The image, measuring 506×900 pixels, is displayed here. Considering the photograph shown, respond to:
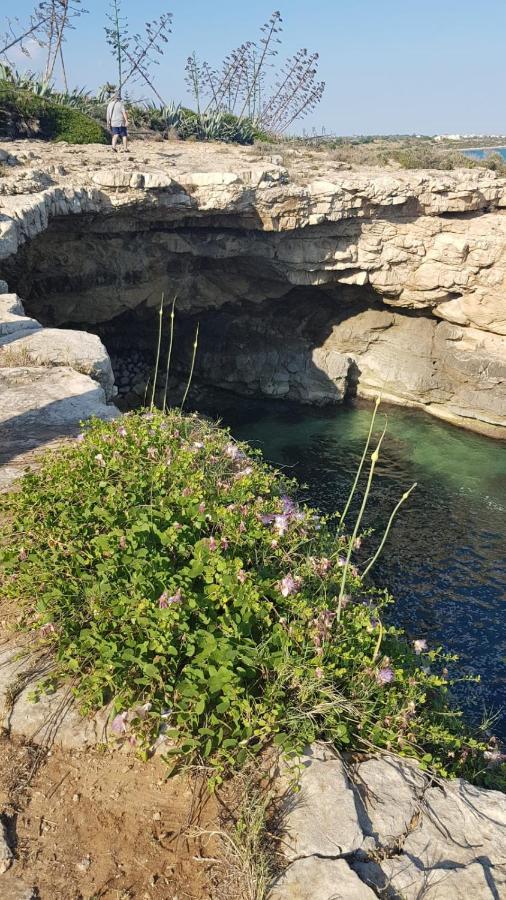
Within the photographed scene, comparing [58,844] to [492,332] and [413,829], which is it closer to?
[413,829]

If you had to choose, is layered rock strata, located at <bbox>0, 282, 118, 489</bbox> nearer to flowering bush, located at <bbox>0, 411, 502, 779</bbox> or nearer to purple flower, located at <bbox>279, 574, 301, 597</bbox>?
flowering bush, located at <bbox>0, 411, 502, 779</bbox>

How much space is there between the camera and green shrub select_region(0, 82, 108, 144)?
18.6m

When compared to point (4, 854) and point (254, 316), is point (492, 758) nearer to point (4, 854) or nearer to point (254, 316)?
point (4, 854)

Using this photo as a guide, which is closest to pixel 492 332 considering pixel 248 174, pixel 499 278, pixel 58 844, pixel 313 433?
pixel 499 278

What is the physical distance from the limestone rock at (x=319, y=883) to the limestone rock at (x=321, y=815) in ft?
0.18

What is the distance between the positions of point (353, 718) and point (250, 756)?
2.23 ft

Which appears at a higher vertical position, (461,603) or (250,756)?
(250,756)

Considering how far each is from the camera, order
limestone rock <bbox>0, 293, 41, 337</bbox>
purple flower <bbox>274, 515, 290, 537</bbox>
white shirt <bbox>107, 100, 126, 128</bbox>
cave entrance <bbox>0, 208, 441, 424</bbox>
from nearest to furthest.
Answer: purple flower <bbox>274, 515, 290, 537</bbox> < limestone rock <bbox>0, 293, 41, 337</bbox> < white shirt <bbox>107, 100, 126, 128</bbox> < cave entrance <bbox>0, 208, 441, 424</bbox>

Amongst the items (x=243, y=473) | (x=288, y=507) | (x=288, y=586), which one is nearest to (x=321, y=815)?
(x=288, y=586)

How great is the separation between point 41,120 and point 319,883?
2142 centimetres

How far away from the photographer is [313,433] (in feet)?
68.6

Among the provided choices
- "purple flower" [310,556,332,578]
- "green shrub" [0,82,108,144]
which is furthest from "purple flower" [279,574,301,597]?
"green shrub" [0,82,108,144]

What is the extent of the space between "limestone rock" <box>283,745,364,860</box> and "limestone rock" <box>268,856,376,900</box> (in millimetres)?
54

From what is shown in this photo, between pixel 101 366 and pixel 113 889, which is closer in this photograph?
pixel 113 889
